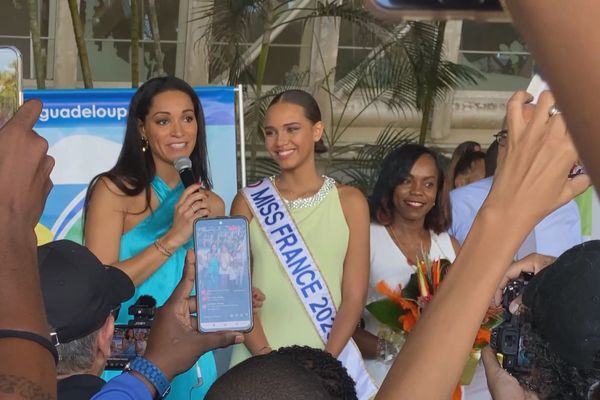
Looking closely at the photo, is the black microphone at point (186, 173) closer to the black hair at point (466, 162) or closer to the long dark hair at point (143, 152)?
the long dark hair at point (143, 152)

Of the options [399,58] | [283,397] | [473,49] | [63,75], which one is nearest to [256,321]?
[283,397]

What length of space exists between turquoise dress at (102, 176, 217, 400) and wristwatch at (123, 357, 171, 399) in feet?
5.08

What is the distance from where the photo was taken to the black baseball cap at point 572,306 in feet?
4.74

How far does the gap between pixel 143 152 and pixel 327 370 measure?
2.17 meters

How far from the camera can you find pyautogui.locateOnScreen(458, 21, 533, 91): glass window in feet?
35.0

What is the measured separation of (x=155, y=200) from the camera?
3.67m

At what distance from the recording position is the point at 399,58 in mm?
7984

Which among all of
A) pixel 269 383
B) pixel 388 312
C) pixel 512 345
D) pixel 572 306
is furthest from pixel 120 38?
pixel 572 306

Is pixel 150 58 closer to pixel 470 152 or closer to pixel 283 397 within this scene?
pixel 470 152

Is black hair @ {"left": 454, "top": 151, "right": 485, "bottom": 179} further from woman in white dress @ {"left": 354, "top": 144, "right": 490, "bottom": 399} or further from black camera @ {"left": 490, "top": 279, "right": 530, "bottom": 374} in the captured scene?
black camera @ {"left": 490, "top": 279, "right": 530, "bottom": 374}

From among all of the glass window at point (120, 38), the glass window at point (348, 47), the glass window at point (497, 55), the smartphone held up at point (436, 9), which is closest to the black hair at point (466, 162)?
the glass window at point (348, 47)

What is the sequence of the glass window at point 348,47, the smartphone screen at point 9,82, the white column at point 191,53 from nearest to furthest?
the smartphone screen at point 9,82 < the white column at point 191,53 < the glass window at point 348,47

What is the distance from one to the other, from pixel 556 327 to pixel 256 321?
2351 millimetres

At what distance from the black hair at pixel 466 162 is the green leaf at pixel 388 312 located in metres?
2.25
